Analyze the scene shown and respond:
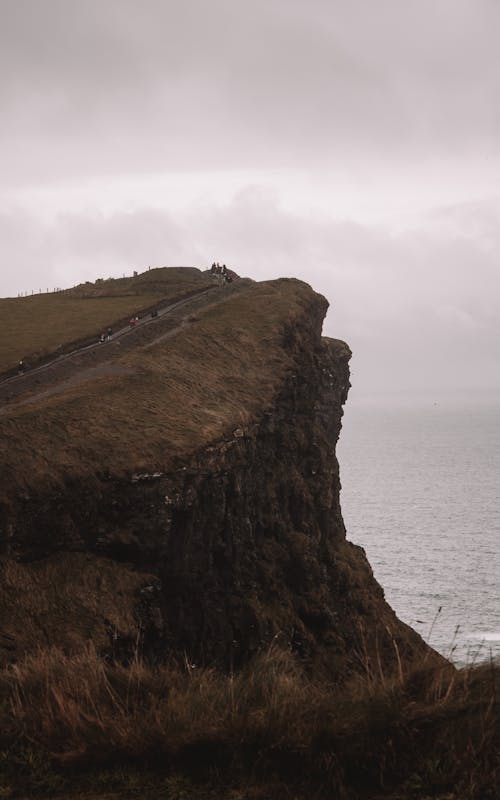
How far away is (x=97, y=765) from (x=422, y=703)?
4867 mm

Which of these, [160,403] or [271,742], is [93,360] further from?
[271,742]

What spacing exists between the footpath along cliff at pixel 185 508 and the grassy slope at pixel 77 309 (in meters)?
5.17

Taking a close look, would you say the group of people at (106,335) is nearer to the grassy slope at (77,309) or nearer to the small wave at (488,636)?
the grassy slope at (77,309)

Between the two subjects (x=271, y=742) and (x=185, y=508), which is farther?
(x=185, y=508)

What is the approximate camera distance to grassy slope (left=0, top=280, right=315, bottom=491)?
35.2 metres

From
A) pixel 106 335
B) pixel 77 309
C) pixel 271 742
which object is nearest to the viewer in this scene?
pixel 271 742

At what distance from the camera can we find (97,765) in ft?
41.1

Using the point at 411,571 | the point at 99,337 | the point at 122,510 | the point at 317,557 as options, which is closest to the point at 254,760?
the point at 122,510

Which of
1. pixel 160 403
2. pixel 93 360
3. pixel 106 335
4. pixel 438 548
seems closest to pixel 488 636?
pixel 438 548

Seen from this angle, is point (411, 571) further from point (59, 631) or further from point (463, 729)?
point (463, 729)

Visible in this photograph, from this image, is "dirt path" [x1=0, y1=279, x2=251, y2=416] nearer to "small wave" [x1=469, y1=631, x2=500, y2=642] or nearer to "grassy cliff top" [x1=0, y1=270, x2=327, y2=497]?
"grassy cliff top" [x1=0, y1=270, x2=327, y2=497]

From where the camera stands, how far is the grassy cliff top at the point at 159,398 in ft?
115

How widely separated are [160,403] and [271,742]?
3046cm

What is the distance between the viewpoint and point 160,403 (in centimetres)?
4203
